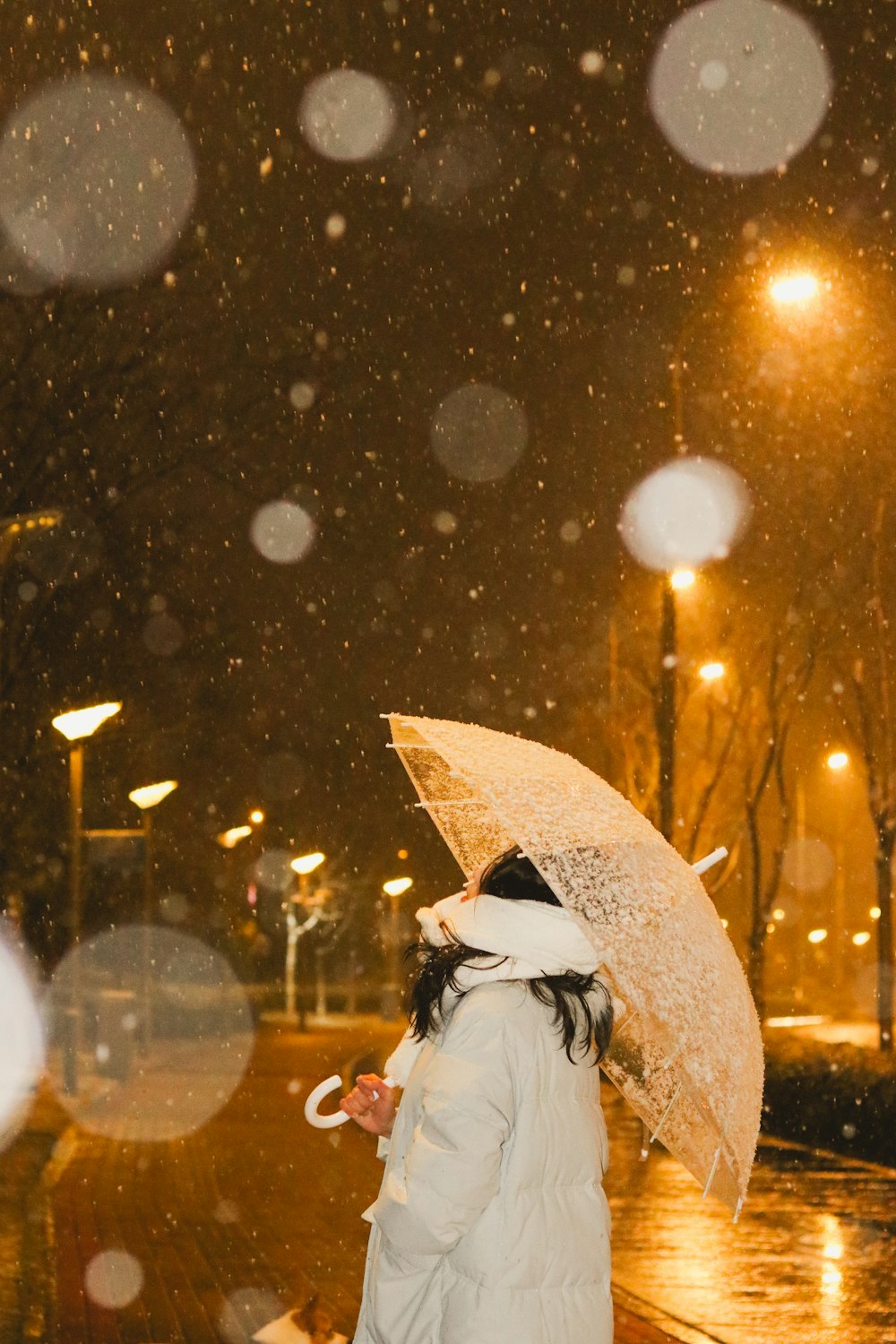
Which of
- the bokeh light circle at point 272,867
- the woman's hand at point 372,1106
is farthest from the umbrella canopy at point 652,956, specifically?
the bokeh light circle at point 272,867

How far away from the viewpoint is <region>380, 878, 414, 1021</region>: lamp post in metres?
39.8

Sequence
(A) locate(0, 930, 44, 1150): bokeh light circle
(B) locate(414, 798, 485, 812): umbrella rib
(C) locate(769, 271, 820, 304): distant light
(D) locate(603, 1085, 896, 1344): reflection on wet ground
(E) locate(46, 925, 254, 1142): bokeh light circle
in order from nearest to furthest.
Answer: (B) locate(414, 798, 485, 812): umbrella rib → (D) locate(603, 1085, 896, 1344): reflection on wet ground → (C) locate(769, 271, 820, 304): distant light → (A) locate(0, 930, 44, 1150): bokeh light circle → (E) locate(46, 925, 254, 1142): bokeh light circle

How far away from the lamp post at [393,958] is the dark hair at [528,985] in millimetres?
33200

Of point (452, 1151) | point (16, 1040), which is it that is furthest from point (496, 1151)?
point (16, 1040)

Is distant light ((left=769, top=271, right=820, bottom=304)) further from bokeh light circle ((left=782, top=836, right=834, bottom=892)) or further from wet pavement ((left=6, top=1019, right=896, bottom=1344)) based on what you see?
bokeh light circle ((left=782, top=836, right=834, bottom=892))

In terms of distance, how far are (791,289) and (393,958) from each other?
3551 cm

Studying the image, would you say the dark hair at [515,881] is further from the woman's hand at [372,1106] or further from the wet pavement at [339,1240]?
the wet pavement at [339,1240]

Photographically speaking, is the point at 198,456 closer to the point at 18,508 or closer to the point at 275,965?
the point at 18,508

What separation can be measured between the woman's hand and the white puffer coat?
0.25 metres

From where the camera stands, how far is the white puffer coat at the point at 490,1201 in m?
3.46

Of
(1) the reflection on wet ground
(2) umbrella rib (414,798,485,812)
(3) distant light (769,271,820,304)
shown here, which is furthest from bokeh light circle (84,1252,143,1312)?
(3) distant light (769,271,820,304)

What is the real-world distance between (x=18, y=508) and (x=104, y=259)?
223 centimetres

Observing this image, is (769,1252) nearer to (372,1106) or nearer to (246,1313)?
(246,1313)

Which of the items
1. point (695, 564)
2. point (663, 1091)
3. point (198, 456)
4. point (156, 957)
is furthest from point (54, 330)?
point (156, 957)
